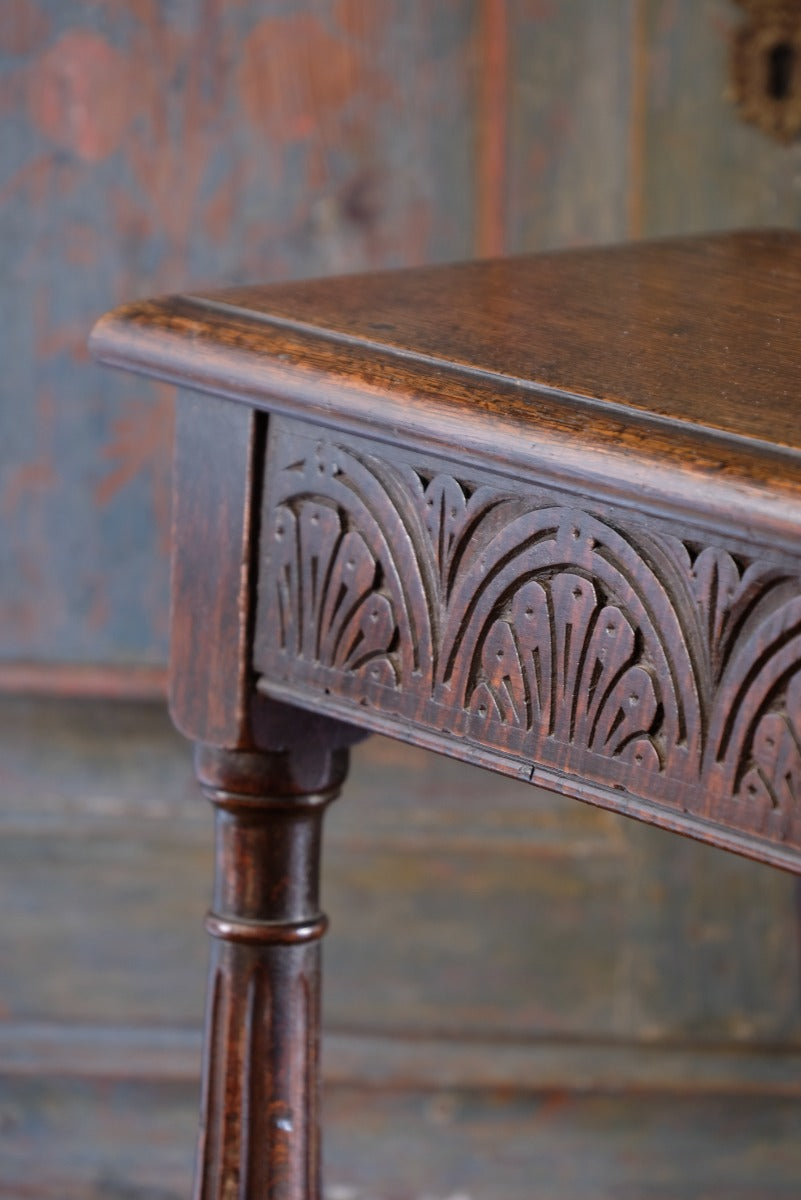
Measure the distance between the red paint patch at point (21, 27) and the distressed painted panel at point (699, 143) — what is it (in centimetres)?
55

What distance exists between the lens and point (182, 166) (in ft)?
5.34

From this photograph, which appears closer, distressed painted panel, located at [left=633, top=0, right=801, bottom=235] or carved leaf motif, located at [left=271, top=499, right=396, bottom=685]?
carved leaf motif, located at [left=271, top=499, right=396, bottom=685]

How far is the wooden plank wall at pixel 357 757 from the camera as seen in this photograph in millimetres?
1597

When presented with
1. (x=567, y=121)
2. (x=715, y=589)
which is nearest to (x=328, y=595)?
(x=715, y=589)

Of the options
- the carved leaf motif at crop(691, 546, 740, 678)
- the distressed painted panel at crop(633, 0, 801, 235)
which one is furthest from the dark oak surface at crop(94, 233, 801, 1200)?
the distressed painted panel at crop(633, 0, 801, 235)

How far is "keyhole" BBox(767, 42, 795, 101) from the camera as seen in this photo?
157cm

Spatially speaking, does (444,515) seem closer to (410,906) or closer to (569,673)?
(569,673)

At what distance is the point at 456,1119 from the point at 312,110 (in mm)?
996

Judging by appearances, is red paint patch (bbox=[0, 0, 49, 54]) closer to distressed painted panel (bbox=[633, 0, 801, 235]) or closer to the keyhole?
distressed painted panel (bbox=[633, 0, 801, 235])

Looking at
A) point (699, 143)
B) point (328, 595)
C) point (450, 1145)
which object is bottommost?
point (450, 1145)

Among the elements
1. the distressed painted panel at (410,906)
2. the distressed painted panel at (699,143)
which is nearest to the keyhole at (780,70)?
the distressed painted panel at (699,143)

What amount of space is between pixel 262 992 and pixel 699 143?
101cm

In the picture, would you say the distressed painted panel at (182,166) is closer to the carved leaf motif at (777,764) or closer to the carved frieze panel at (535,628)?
the carved frieze panel at (535,628)

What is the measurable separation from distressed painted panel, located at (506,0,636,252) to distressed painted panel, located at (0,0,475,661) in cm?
5
